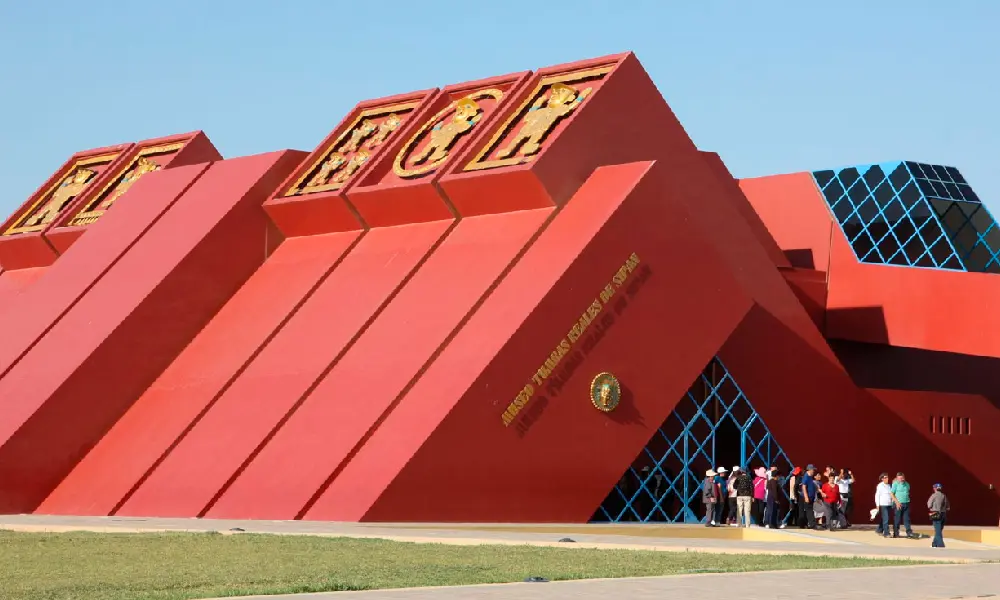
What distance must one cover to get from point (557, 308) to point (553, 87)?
218 inches

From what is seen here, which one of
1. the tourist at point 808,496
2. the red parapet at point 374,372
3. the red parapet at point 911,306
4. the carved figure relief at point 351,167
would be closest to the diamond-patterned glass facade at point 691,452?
the tourist at point 808,496

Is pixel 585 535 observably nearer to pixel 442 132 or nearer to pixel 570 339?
pixel 570 339

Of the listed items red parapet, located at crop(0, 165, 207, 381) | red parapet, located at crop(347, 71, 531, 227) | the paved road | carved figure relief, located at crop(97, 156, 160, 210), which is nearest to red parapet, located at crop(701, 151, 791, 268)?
red parapet, located at crop(347, 71, 531, 227)

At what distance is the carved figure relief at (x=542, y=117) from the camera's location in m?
27.3

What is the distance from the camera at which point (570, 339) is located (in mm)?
24453

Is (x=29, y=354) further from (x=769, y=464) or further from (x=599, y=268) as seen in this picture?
(x=769, y=464)

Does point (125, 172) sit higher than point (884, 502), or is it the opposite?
point (884, 502)

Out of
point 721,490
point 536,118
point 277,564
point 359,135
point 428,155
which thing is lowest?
point 277,564

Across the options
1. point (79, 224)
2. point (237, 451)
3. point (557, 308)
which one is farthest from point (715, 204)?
point (79, 224)

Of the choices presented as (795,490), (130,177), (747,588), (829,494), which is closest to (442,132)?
(795,490)

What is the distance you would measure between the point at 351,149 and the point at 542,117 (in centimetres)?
483

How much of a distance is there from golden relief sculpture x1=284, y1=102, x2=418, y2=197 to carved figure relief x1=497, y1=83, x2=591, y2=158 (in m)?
3.40

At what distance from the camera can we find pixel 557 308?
2436cm

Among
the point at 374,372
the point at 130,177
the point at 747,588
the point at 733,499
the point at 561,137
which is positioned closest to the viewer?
the point at 747,588
